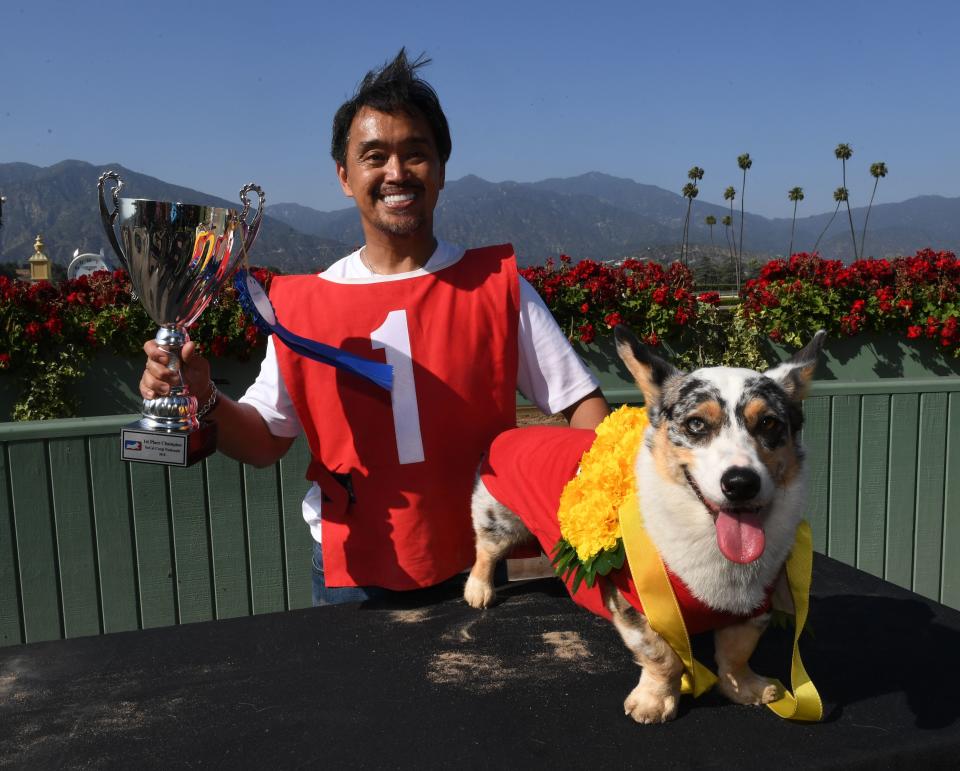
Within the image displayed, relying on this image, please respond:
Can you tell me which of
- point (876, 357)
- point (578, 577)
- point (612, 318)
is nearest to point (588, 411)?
point (578, 577)

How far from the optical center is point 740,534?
1445 millimetres

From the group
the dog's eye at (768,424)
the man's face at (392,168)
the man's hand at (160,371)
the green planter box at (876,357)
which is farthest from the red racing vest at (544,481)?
the green planter box at (876,357)

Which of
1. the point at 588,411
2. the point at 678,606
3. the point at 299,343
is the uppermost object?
the point at 299,343

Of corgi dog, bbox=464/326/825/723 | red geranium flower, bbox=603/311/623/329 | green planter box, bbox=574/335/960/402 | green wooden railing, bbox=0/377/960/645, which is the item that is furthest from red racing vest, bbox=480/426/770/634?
green planter box, bbox=574/335/960/402

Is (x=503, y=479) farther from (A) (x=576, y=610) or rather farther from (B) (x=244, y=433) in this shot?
(B) (x=244, y=433)

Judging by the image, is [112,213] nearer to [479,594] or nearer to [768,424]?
[479,594]

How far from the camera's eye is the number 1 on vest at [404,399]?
7.27ft

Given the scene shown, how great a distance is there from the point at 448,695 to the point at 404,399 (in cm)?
84

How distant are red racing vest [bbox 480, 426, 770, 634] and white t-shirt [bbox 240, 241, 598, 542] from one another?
0.21 m

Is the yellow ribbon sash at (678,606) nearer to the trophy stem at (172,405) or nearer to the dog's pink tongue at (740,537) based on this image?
the dog's pink tongue at (740,537)

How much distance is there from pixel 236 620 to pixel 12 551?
1.73m

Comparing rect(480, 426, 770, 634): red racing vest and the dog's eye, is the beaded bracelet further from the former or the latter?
the dog's eye

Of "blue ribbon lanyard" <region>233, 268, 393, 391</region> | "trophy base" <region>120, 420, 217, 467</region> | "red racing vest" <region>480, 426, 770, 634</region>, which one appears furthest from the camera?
"blue ribbon lanyard" <region>233, 268, 393, 391</region>

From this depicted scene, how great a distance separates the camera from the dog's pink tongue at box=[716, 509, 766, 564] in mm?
1438
